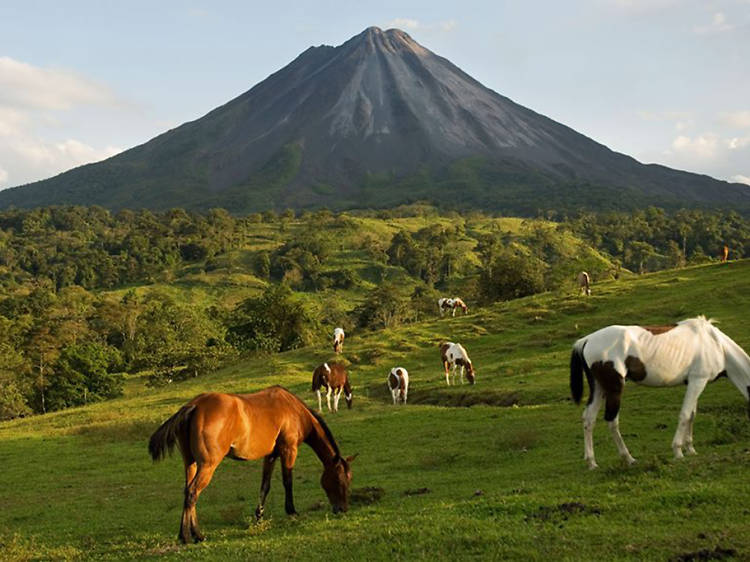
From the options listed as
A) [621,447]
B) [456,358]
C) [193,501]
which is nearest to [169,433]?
[193,501]

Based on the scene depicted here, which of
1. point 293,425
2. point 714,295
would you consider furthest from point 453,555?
point 714,295

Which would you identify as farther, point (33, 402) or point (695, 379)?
point (33, 402)

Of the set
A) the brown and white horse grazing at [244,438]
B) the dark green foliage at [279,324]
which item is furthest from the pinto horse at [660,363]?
the dark green foliage at [279,324]

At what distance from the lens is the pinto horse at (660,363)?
10.7 meters

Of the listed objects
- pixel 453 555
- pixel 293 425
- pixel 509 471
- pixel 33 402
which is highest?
pixel 293 425

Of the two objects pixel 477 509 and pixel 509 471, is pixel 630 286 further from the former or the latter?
pixel 477 509

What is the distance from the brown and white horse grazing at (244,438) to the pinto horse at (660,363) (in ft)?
14.1

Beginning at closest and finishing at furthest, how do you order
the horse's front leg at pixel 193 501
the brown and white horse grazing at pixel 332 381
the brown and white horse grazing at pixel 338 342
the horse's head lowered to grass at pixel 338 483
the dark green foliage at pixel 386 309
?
the horse's front leg at pixel 193 501 < the horse's head lowered to grass at pixel 338 483 < the brown and white horse grazing at pixel 332 381 < the brown and white horse grazing at pixel 338 342 < the dark green foliage at pixel 386 309

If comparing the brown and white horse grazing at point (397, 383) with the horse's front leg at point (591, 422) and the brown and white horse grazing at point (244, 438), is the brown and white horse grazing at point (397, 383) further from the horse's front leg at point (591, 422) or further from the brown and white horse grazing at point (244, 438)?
the brown and white horse grazing at point (244, 438)

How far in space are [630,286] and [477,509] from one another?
38232 millimetres

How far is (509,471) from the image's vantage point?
482 inches

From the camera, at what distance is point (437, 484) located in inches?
472

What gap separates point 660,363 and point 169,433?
778cm

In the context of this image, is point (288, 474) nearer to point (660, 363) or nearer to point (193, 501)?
point (193, 501)
